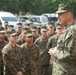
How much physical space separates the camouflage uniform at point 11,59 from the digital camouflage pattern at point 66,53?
3.22 meters

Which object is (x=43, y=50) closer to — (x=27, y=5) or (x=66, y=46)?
(x=66, y=46)

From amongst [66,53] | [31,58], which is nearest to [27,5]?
[31,58]

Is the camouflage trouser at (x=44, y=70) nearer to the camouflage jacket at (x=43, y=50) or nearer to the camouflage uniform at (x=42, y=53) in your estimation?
the camouflage uniform at (x=42, y=53)

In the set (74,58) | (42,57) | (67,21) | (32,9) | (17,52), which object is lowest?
(32,9)

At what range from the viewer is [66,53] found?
5344 millimetres

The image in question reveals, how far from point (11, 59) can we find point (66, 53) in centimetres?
356

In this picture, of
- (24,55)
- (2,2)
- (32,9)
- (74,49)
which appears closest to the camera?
(74,49)

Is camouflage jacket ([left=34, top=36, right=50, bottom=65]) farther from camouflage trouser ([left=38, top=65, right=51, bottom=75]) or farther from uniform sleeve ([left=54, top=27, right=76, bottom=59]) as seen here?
uniform sleeve ([left=54, top=27, right=76, bottom=59])

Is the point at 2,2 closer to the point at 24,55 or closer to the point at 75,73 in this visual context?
the point at 24,55

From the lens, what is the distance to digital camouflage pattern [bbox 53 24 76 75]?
17.3 ft

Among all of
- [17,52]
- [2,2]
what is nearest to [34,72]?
[17,52]

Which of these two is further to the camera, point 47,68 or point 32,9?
point 32,9

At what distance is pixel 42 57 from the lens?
11.7 metres

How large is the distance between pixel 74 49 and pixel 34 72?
4.50m
